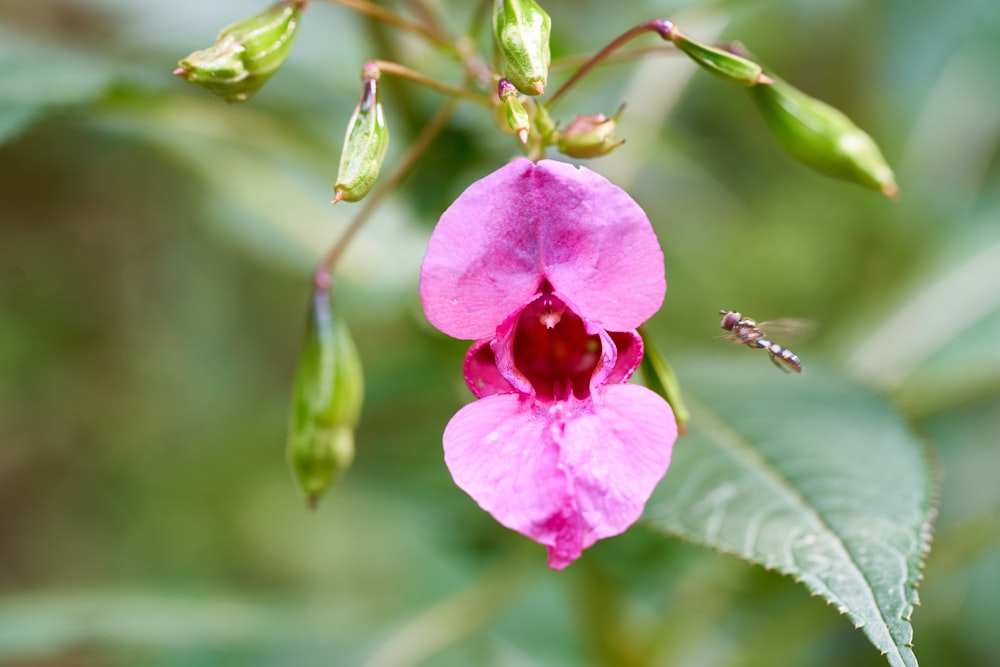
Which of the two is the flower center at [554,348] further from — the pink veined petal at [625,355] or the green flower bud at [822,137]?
the green flower bud at [822,137]

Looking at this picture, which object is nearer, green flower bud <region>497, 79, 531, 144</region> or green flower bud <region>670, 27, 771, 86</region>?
green flower bud <region>497, 79, 531, 144</region>

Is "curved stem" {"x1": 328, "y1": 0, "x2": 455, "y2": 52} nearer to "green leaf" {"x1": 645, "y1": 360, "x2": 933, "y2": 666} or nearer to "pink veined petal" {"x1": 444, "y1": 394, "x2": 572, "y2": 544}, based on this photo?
"pink veined petal" {"x1": 444, "y1": 394, "x2": 572, "y2": 544}

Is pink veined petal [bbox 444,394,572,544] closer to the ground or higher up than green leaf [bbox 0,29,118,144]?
higher up

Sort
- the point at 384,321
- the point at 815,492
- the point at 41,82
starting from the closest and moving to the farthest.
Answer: the point at 815,492
the point at 41,82
the point at 384,321

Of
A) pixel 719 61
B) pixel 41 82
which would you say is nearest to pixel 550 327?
pixel 719 61

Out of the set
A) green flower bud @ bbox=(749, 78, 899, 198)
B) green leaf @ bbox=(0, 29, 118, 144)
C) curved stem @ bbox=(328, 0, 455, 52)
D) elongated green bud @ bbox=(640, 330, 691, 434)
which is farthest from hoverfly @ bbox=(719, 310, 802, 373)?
green leaf @ bbox=(0, 29, 118, 144)

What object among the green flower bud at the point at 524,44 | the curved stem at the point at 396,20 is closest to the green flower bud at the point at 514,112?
the green flower bud at the point at 524,44

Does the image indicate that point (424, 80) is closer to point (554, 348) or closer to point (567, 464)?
point (554, 348)
